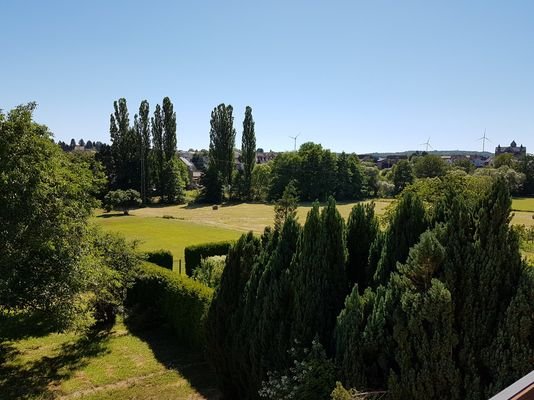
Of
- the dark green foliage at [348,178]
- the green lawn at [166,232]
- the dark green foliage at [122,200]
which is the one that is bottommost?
the green lawn at [166,232]

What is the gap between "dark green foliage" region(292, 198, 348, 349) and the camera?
21.7 ft

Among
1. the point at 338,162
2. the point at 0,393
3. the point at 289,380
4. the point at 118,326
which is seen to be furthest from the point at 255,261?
the point at 338,162

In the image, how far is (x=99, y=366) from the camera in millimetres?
11539

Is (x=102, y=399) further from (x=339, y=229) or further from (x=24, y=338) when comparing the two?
(x=339, y=229)

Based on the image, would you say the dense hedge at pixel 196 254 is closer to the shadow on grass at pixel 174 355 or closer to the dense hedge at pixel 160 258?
the dense hedge at pixel 160 258

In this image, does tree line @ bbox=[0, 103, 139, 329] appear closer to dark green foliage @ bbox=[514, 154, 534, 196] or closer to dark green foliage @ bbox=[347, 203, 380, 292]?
dark green foliage @ bbox=[347, 203, 380, 292]

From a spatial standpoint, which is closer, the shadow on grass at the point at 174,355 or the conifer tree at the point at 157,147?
the shadow on grass at the point at 174,355

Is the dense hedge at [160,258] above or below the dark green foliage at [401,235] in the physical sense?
below

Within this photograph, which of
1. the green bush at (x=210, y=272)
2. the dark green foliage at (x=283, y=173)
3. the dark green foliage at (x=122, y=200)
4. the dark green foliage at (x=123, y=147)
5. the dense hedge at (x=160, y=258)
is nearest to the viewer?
the green bush at (x=210, y=272)

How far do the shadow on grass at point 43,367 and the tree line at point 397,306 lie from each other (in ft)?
18.5

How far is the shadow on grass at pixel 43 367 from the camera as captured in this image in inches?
396

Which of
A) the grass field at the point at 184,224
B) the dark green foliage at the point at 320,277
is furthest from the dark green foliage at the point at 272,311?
the grass field at the point at 184,224

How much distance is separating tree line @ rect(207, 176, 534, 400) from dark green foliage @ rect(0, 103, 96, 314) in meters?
4.84

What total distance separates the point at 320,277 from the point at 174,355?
25.0 feet
